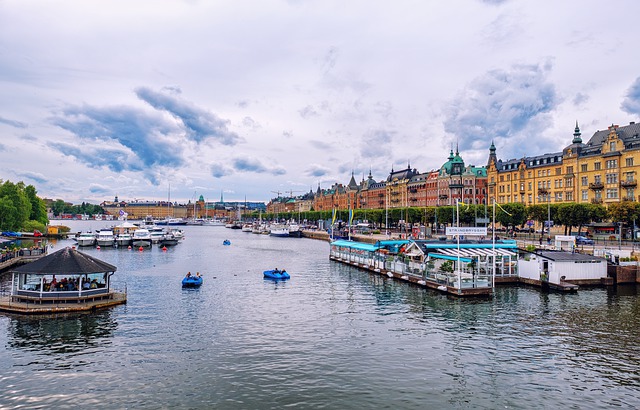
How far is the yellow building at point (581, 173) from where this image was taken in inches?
4183

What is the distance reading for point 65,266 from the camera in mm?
39156

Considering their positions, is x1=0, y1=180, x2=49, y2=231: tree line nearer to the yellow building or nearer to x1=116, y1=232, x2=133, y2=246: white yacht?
x1=116, y1=232, x2=133, y2=246: white yacht

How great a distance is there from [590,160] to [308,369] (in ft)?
370

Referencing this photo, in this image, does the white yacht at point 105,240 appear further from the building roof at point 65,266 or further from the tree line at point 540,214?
the building roof at point 65,266

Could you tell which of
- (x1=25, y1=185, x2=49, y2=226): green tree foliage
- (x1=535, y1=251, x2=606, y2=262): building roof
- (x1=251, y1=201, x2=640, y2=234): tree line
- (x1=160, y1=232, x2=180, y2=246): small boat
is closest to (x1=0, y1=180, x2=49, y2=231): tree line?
(x1=25, y1=185, x2=49, y2=226): green tree foliage

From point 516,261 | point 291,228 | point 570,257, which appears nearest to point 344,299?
point 516,261

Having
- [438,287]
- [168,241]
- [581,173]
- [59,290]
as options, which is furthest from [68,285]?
[581,173]

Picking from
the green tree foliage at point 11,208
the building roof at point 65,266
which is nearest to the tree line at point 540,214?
the building roof at point 65,266

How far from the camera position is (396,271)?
6488 centimetres

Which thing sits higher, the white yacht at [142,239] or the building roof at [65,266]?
the building roof at [65,266]

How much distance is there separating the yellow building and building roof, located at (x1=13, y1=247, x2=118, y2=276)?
352ft

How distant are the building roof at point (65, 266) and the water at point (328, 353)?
369 cm

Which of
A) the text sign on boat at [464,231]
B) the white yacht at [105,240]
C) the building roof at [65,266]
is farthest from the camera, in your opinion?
the white yacht at [105,240]

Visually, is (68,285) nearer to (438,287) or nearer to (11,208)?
(438,287)
